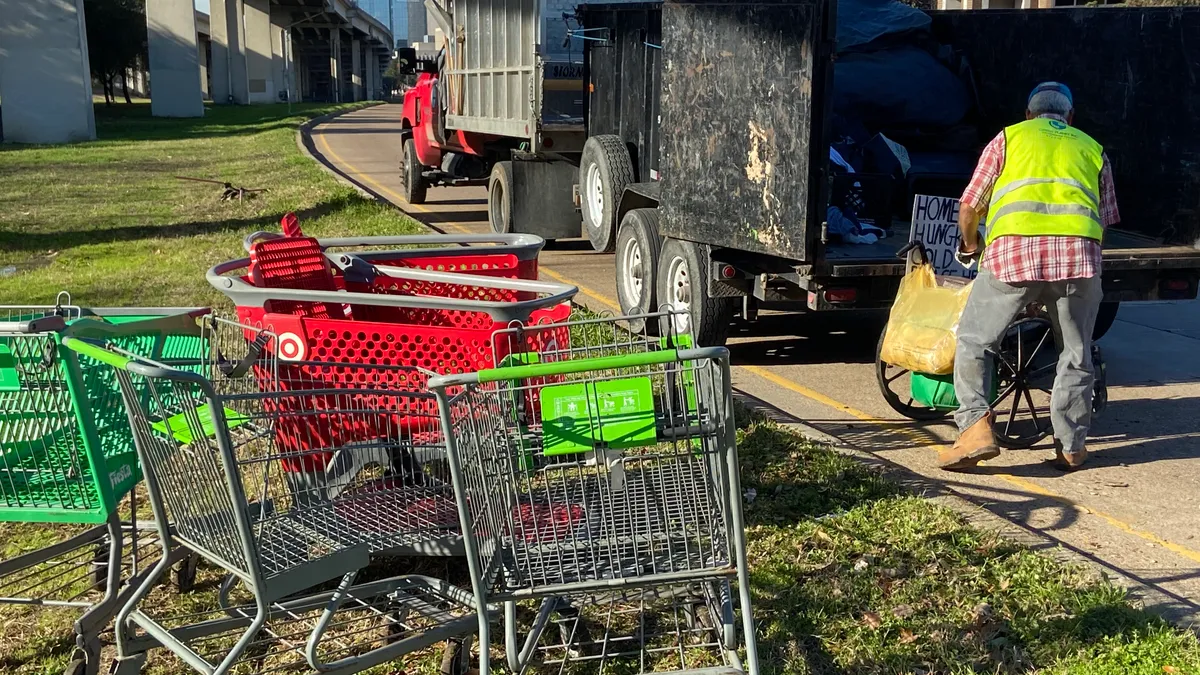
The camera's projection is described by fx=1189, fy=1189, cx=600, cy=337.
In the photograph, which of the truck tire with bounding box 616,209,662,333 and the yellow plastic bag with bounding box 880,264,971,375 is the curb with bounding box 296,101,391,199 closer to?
the truck tire with bounding box 616,209,662,333

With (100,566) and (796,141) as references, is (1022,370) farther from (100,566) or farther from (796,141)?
(100,566)

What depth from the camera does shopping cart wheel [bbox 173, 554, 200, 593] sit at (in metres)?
4.77

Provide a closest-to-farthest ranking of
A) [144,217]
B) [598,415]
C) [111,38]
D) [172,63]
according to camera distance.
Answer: [598,415] < [144,217] < [172,63] < [111,38]

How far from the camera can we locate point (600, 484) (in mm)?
3660

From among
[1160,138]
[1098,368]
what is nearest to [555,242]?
[1160,138]

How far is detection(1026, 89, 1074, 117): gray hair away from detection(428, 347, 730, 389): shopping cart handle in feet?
11.6

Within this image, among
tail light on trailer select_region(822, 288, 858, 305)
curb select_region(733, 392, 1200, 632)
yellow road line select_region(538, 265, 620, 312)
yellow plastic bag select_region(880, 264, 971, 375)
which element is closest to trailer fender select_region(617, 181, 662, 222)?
yellow road line select_region(538, 265, 620, 312)

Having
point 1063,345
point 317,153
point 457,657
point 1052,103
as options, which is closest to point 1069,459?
→ point 1063,345

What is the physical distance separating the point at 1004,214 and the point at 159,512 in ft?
13.7

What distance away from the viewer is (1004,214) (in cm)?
590

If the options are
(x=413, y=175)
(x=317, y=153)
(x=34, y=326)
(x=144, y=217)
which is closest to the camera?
(x=34, y=326)

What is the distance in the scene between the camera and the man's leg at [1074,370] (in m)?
5.93

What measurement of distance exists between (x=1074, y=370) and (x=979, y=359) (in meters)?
0.48

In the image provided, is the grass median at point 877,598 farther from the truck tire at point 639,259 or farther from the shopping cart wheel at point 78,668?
the truck tire at point 639,259
